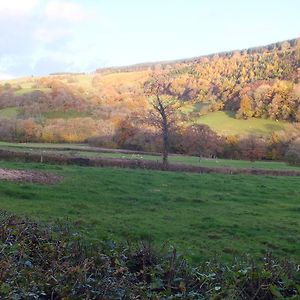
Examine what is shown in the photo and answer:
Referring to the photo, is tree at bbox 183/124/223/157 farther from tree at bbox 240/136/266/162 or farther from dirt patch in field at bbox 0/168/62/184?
dirt patch in field at bbox 0/168/62/184

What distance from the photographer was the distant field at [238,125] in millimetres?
82250

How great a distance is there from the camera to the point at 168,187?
24422 millimetres

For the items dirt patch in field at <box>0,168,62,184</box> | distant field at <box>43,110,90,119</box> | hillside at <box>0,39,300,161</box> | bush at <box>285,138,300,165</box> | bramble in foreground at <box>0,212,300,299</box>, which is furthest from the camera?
distant field at <box>43,110,90,119</box>

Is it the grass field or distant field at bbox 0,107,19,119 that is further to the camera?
distant field at bbox 0,107,19,119

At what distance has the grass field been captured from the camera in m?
13.3

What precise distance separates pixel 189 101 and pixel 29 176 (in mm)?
89413

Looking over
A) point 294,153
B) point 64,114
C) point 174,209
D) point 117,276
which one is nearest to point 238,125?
point 294,153

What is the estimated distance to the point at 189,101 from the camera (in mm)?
110250

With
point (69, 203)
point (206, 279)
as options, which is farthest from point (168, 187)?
point (206, 279)

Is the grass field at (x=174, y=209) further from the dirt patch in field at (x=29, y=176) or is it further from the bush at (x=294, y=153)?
the bush at (x=294, y=153)

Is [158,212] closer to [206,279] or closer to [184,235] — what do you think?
[184,235]

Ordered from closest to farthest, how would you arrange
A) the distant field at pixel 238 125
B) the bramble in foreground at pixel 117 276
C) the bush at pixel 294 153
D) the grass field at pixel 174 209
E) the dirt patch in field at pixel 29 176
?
1. the bramble in foreground at pixel 117 276
2. the grass field at pixel 174 209
3. the dirt patch in field at pixel 29 176
4. the bush at pixel 294 153
5. the distant field at pixel 238 125

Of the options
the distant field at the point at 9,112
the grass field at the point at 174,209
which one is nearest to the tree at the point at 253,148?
the grass field at the point at 174,209

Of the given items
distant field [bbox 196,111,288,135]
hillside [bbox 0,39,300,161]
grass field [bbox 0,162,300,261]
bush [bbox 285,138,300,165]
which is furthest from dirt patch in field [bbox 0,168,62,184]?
distant field [bbox 196,111,288,135]
